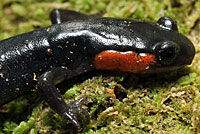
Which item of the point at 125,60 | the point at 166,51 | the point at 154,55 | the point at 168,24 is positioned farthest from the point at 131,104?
the point at 168,24

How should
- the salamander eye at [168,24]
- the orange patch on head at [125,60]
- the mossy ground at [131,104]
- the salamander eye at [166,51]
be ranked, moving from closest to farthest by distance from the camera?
the mossy ground at [131,104], the salamander eye at [166,51], the orange patch on head at [125,60], the salamander eye at [168,24]

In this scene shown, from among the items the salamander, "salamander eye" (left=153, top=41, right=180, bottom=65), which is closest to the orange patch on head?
the salamander

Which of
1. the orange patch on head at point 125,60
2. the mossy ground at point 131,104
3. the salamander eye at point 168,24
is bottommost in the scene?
the mossy ground at point 131,104

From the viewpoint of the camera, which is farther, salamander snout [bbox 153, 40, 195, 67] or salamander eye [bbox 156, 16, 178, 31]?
salamander eye [bbox 156, 16, 178, 31]

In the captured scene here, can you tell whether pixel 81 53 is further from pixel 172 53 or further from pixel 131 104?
pixel 172 53

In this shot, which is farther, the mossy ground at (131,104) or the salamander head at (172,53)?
the salamander head at (172,53)

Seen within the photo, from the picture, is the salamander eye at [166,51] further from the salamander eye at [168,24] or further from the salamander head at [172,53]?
the salamander eye at [168,24]

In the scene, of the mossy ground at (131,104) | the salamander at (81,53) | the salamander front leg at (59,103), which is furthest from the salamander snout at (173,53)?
Answer: the salamander front leg at (59,103)

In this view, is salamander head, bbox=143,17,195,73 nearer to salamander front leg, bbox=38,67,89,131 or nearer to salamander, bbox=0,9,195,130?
salamander, bbox=0,9,195,130

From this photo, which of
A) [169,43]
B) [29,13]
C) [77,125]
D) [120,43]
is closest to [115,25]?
[120,43]
